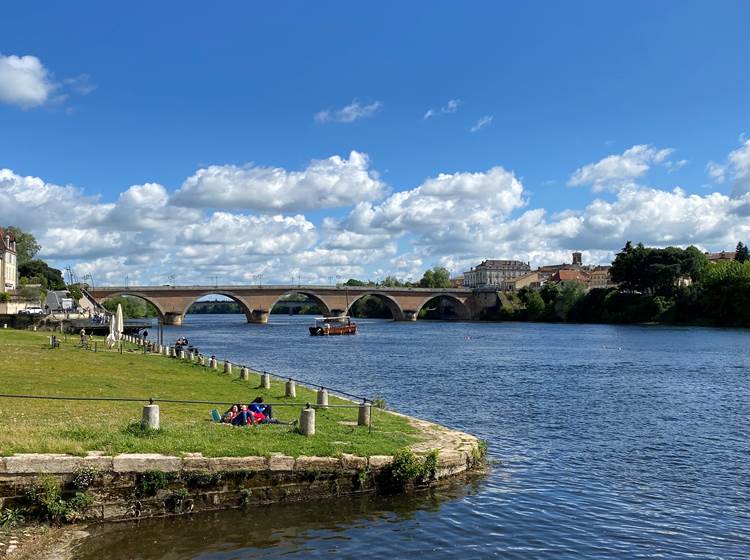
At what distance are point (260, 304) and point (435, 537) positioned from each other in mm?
136693

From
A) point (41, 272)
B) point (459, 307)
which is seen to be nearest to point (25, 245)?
point (41, 272)

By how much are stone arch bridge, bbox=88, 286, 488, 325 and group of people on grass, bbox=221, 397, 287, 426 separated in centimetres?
11369

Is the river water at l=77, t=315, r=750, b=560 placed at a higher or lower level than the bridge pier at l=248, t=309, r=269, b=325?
lower

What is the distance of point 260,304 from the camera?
486ft

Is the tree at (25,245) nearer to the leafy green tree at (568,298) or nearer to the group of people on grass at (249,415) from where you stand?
the leafy green tree at (568,298)

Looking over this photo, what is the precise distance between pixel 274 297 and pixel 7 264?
59.1 metres

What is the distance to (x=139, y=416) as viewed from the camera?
2019 cm

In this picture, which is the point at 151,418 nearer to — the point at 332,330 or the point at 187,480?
the point at 187,480

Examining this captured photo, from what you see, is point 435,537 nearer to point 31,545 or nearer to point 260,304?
point 31,545

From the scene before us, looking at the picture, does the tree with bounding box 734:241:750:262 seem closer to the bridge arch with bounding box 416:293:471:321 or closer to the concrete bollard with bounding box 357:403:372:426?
the bridge arch with bounding box 416:293:471:321

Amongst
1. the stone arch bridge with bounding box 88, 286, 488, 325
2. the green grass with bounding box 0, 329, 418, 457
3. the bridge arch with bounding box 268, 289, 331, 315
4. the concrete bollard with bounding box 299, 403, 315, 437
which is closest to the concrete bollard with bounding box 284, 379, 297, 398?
the green grass with bounding box 0, 329, 418, 457

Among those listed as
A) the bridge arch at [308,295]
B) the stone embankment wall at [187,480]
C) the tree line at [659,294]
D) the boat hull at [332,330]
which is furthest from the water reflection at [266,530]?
the bridge arch at [308,295]

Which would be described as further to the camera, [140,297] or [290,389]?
[140,297]

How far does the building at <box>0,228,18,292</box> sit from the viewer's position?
92312mm
